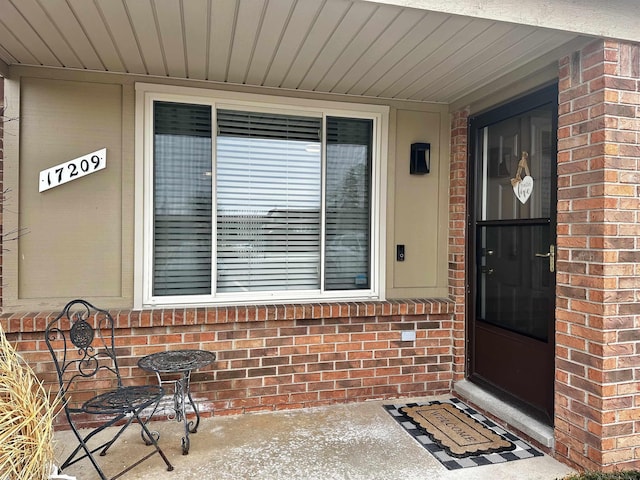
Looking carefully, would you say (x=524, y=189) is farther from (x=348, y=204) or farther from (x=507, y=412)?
(x=507, y=412)

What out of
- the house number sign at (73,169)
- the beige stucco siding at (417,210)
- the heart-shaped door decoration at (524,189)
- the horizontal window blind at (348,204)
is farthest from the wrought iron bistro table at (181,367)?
the heart-shaped door decoration at (524,189)

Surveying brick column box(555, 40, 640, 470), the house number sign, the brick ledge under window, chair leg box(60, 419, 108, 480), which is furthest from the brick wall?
brick column box(555, 40, 640, 470)

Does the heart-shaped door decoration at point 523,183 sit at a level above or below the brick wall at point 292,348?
above

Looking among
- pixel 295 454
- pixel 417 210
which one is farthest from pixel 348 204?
pixel 295 454

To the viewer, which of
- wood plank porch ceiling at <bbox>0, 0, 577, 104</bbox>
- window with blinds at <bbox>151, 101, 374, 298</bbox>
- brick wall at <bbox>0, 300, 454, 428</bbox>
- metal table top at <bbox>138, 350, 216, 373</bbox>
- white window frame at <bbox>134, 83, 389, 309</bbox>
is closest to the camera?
wood plank porch ceiling at <bbox>0, 0, 577, 104</bbox>

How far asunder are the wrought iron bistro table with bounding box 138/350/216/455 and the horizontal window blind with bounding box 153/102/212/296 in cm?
56

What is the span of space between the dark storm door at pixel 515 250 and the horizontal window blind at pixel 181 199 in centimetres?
219

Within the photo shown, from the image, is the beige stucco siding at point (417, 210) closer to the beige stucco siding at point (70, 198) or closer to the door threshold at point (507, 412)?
the door threshold at point (507, 412)

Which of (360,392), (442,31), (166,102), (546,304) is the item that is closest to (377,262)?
(360,392)

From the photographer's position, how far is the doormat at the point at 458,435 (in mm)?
2650

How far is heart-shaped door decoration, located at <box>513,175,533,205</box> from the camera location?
3.05m

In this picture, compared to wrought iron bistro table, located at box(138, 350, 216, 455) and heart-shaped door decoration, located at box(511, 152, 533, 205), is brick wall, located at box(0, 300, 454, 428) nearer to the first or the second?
wrought iron bistro table, located at box(138, 350, 216, 455)

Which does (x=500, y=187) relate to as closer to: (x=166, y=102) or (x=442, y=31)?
(x=442, y=31)

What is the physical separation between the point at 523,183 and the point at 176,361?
8.79 feet
